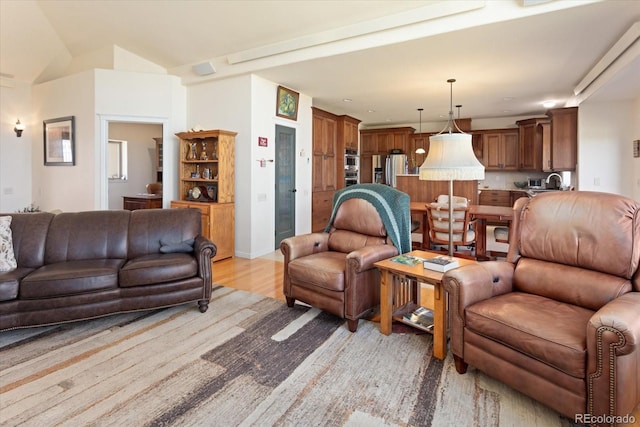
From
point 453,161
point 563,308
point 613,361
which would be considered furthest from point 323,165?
point 613,361

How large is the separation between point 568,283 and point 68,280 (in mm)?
3430

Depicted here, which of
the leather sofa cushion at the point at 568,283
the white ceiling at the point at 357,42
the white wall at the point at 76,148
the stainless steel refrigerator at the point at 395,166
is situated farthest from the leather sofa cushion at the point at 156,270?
the stainless steel refrigerator at the point at 395,166

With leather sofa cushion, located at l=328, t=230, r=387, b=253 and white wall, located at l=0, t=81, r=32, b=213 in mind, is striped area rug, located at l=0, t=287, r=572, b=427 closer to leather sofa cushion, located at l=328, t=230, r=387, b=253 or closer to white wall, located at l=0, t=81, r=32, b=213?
leather sofa cushion, located at l=328, t=230, r=387, b=253

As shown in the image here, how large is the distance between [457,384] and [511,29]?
133 inches

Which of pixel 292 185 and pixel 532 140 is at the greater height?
pixel 532 140

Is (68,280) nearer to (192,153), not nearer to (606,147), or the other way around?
(192,153)

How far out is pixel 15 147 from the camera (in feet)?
20.5

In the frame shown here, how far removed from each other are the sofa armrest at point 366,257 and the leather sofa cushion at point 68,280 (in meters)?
1.90

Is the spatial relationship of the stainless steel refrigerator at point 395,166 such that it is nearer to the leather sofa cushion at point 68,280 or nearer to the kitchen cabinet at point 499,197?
the kitchen cabinet at point 499,197

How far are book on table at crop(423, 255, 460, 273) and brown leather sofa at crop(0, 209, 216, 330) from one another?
186 centimetres

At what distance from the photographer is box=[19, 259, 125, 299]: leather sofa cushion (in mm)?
2586

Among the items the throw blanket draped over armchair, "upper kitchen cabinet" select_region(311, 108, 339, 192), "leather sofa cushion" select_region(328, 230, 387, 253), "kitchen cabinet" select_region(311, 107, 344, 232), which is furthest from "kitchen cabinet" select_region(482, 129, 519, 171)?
"leather sofa cushion" select_region(328, 230, 387, 253)

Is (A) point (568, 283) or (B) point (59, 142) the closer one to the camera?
(A) point (568, 283)

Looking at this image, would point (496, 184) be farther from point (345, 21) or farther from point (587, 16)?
point (345, 21)
